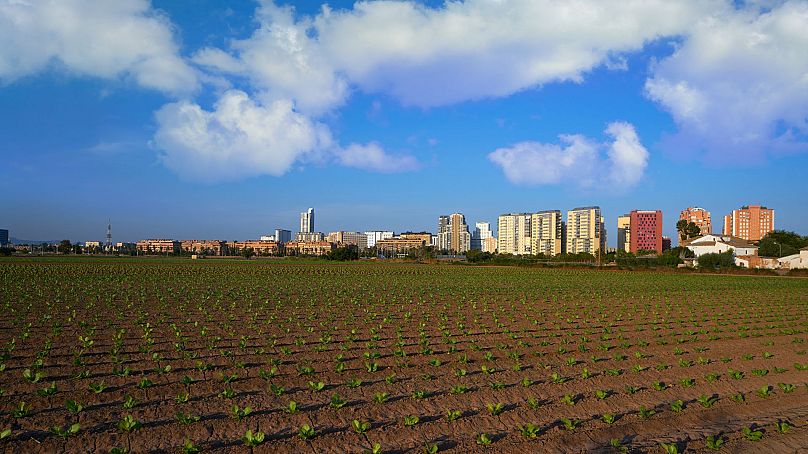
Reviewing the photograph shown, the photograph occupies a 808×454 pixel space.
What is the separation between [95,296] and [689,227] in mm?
113761

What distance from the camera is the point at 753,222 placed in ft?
568

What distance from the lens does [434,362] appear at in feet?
38.8

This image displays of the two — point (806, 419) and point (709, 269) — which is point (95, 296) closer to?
point (806, 419)

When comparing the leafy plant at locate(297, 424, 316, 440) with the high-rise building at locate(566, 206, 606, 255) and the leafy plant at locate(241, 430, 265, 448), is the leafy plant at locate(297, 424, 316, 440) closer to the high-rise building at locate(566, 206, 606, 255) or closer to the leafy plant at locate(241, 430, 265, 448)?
the leafy plant at locate(241, 430, 265, 448)

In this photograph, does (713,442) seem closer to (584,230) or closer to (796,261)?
(796,261)

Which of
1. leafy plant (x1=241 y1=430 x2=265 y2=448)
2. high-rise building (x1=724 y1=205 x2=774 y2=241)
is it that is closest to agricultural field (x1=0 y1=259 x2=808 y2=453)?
leafy plant (x1=241 y1=430 x2=265 y2=448)

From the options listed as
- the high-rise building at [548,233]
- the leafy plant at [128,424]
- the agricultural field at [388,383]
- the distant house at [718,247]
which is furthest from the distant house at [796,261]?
the high-rise building at [548,233]

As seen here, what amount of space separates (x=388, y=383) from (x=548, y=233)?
178102 mm

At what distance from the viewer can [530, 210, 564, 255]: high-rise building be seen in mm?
179250

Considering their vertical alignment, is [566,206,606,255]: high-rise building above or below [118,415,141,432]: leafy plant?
above

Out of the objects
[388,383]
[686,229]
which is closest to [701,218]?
[686,229]

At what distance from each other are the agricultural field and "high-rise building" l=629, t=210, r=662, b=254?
157 m

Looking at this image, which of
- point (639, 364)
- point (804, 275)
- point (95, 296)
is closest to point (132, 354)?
point (639, 364)

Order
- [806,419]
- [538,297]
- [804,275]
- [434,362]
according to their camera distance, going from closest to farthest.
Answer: [806,419] → [434,362] → [538,297] → [804,275]
